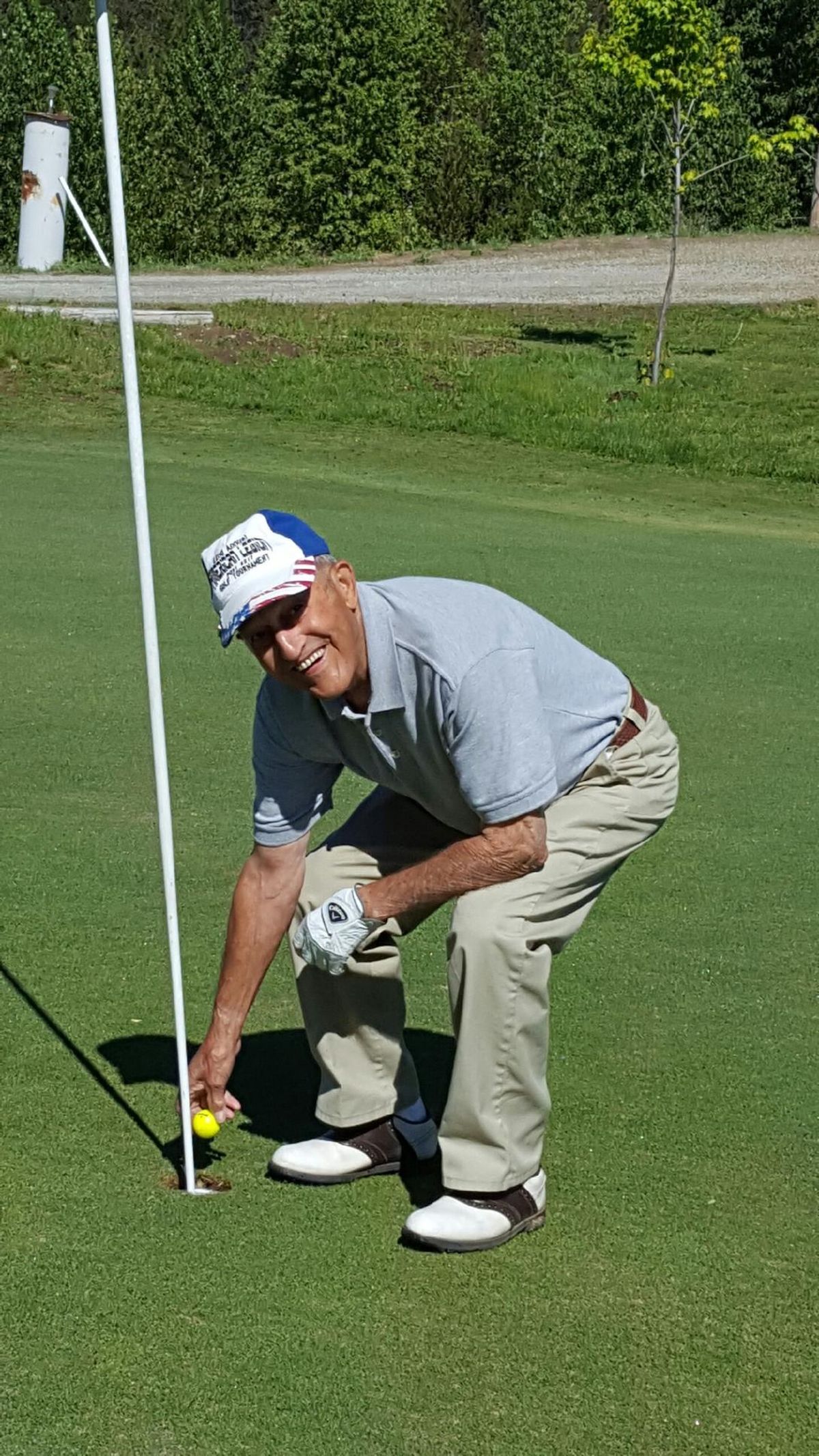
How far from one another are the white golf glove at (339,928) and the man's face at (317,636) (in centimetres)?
43

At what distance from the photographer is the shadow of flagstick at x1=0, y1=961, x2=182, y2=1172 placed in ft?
13.0

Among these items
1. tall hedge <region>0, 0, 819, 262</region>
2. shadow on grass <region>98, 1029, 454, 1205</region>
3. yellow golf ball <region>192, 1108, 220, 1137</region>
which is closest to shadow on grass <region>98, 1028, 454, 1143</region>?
shadow on grass <region>98, 1029, 454, 1205</region>

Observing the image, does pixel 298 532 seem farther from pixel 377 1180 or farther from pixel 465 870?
pixel 377 1180

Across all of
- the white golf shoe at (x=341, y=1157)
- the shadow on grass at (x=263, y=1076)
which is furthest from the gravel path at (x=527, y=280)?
the white golf shoe at (x=341, y=1157)

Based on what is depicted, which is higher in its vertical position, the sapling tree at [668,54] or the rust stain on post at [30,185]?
the sapling tree at [668,54]

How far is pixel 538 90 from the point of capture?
54531mm

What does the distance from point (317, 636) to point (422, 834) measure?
0.74 m

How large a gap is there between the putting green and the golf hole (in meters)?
0.04

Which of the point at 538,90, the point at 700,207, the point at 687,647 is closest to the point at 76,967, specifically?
the point at 687,647

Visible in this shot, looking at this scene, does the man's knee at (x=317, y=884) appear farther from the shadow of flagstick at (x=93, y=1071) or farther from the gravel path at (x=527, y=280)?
the gravel path at (x=527, y=280)

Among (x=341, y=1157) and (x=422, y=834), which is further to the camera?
(x=422, y=834)

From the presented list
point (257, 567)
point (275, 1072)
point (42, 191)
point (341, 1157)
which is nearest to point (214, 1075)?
point (341, 1157)

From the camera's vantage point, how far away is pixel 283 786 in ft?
12.6

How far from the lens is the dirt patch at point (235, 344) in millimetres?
18625
